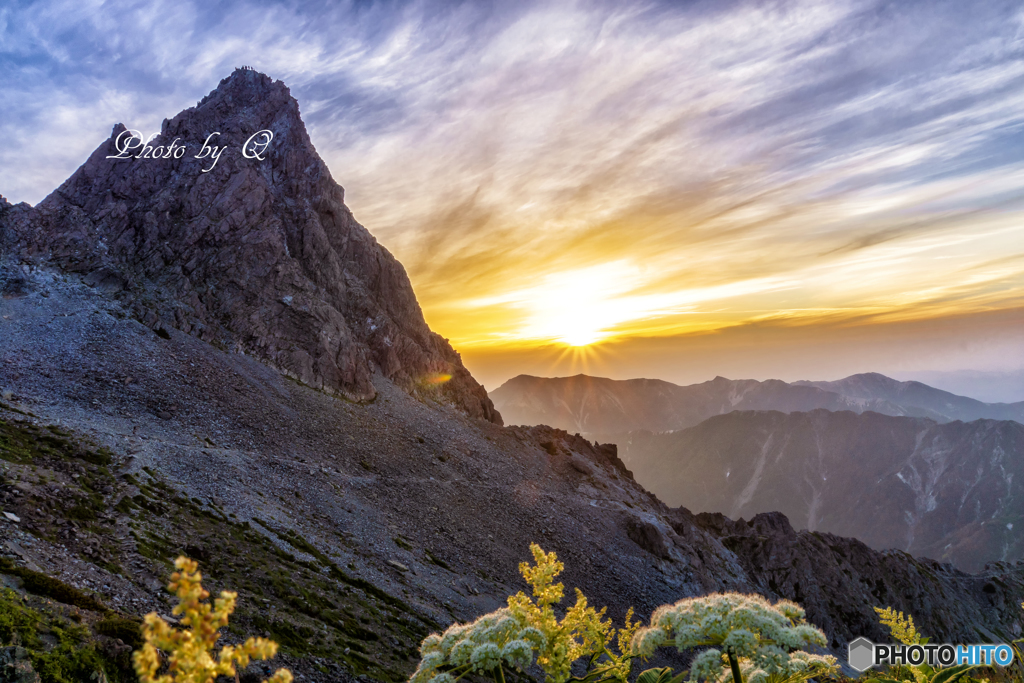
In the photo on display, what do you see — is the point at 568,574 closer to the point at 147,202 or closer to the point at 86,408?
the point at 86,408

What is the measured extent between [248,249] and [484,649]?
11045 cm

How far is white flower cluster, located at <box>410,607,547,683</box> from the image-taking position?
8141 millimetres

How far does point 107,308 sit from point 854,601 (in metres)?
148

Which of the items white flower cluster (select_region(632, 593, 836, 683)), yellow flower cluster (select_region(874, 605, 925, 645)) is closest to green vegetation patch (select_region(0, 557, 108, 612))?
white flower cluster (select_region(632, 593, 836, 683))

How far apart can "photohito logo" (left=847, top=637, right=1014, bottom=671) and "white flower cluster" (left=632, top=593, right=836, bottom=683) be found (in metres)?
4.11

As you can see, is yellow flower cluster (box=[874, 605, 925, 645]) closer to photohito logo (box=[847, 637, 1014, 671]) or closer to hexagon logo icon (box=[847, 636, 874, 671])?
photohito logo (box=[847, 637, 1014, 671])

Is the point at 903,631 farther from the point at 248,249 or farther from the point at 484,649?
the point at 248,249

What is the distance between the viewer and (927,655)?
12570 millimetres

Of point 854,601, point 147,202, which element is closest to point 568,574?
point 854,601

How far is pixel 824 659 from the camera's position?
7.16 meters

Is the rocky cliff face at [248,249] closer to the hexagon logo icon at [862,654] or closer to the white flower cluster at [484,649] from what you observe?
the white flower cluster at [484,649]

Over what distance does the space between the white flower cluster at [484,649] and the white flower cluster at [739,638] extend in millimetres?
1878

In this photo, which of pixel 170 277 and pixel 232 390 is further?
pixel 170 277

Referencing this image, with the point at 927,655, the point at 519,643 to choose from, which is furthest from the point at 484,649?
the point at 927,655
